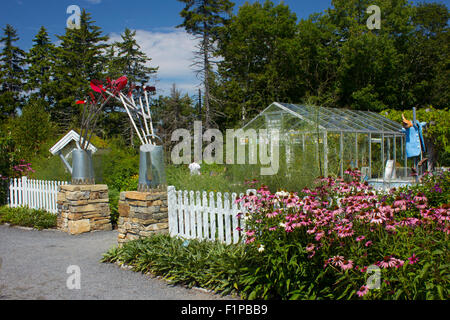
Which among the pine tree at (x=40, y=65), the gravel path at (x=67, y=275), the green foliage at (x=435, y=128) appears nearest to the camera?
the gravel path at (x=67, y=275)

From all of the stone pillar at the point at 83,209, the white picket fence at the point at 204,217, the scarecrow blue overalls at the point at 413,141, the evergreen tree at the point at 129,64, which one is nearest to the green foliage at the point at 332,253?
the white picket fence at the point at 204,217

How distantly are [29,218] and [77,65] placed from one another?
76.3ft

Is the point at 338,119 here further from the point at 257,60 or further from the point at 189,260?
the point at 257,60

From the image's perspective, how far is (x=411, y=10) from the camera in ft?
83.7

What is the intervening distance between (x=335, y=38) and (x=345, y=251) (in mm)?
24918

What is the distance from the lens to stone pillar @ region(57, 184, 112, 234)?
7.91 metres

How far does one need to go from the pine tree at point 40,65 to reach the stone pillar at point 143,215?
90.4ft

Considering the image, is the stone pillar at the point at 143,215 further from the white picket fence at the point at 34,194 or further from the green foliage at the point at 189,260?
the white picket fence at the point at 34,194

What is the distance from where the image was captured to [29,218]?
8914mm

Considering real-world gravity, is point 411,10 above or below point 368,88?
above

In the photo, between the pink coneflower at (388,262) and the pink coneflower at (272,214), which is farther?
the pink coneflower at (272,214)

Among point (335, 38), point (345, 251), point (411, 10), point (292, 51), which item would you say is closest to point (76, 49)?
point (292, 51)

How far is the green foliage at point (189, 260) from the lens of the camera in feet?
14.3
